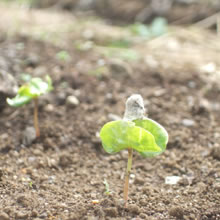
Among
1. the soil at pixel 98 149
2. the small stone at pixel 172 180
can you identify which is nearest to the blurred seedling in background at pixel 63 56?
the soil at pixel 98 149

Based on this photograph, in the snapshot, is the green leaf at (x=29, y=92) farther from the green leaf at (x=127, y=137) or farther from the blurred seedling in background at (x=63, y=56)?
the blurred seedling in background at (x=63, y=56)

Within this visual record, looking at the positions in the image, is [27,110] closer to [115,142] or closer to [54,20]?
[115,142]

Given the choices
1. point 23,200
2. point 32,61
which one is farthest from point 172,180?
point 32,61

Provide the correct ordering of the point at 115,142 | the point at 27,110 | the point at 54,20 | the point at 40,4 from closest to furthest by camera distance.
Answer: the point at 115,142, the point at 27,110, the point at 54,20, the point at 40,4

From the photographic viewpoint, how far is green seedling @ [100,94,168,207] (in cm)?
129

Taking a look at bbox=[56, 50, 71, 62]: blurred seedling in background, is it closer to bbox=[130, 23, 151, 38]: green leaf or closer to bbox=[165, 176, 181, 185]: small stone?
bbox=[130, 23, 151, 38]: green leaf

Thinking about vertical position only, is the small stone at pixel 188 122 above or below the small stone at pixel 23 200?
below

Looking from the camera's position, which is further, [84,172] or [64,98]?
[64,98]

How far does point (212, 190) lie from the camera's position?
5.29 ft

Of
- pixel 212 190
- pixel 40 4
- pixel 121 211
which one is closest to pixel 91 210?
pixel 121 211

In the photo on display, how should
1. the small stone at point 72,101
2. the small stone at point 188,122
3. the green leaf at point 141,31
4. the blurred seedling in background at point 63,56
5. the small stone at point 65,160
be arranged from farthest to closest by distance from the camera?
the green leaf at point 141,31
the blurred seedling in background at point 63,56
the small stone at point 72,101
the small stone at point 188,122
the small stone at point 65,160

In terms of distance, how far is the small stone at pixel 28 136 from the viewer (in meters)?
1.99

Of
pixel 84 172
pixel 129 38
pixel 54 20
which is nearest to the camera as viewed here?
pixel 84 172

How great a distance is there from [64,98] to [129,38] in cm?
159
